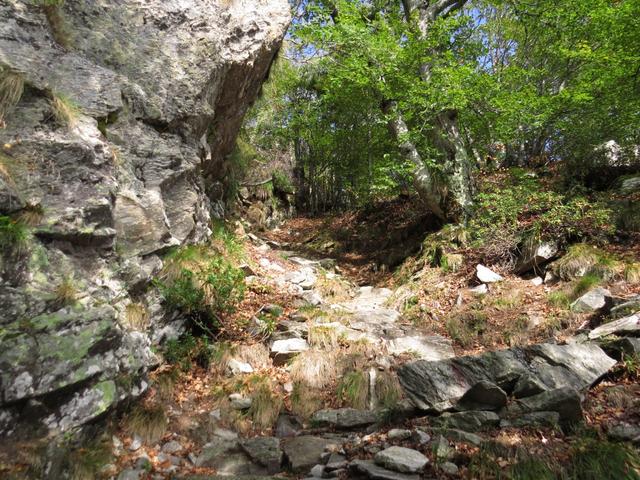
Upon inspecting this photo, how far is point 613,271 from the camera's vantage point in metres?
6.29

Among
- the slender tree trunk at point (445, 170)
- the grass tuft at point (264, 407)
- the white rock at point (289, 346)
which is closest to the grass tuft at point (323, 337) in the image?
the white rock at point (289, 346)


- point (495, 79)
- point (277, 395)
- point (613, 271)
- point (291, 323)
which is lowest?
point (277, 395)

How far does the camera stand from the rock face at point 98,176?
11.3 feet

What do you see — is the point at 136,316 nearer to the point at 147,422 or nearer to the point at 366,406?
the point at 147,422

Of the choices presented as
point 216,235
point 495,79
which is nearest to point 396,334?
point 216,235

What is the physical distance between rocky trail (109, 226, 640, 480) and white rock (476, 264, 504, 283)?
206 centimetres

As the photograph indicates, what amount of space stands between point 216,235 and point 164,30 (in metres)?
3.93

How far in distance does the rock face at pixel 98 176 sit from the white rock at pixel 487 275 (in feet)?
18.1

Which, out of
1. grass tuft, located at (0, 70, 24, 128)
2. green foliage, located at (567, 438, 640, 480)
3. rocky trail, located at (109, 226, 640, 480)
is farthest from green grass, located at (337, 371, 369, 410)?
grass tuft, located at (0, 70, 24, 128)

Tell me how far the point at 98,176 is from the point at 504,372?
17.2ft

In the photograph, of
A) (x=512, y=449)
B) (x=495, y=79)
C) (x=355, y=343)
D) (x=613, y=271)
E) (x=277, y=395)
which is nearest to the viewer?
(x=512, y=449)

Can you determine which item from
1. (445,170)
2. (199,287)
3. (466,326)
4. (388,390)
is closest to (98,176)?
(199,287)

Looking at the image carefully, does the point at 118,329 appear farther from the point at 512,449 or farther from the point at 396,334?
the point at 396,334

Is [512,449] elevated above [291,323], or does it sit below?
below
